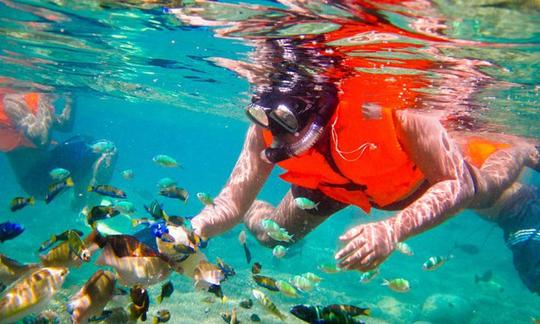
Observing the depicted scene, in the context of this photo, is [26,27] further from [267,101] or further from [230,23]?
[267,101]

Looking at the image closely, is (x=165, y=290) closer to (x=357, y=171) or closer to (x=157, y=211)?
(x=157, y=211)

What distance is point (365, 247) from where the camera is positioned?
342 centimetres

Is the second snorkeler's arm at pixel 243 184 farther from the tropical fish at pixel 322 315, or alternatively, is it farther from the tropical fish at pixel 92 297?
the tropical fish at pixel 322 315

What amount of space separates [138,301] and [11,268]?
1.25m

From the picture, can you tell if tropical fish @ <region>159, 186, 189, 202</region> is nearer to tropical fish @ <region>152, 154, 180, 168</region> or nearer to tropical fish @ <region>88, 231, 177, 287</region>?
tropical fish @ <region>152, 154, 180, 168</region>

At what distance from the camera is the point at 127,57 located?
15539 mm

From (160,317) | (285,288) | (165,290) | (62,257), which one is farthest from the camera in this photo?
(285,288)

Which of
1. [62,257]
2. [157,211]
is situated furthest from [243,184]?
[62,257]

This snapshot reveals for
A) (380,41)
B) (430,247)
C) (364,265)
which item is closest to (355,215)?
(380,41)

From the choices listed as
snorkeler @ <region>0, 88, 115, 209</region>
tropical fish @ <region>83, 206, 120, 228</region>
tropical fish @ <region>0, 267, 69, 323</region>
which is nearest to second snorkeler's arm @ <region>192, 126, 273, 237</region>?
tropical fish @ <region>83, 206, 120, 228</region>

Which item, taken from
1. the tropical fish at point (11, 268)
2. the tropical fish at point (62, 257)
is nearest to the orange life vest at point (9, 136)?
the tropical fish at point (11, 268)

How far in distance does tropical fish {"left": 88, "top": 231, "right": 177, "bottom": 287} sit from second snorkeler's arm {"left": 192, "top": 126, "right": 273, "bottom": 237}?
2.94 meters

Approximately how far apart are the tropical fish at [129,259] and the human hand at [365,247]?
5.26 feet

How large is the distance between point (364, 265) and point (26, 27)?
13.6 m
